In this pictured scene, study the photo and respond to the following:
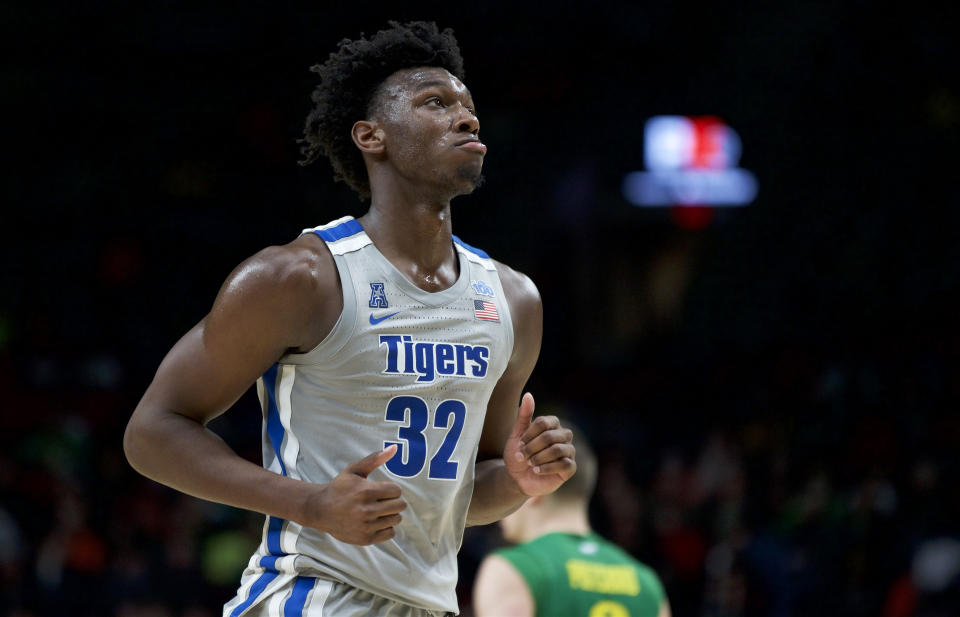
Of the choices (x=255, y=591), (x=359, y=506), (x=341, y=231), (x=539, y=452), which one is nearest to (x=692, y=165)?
(x=341, y=231)

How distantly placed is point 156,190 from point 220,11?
2.15m

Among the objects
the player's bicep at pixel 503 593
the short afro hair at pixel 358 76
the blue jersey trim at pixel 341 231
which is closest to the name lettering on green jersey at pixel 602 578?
the player's bicep at pixel 503 593

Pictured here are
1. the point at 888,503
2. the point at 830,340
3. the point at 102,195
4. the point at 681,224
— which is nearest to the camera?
the point at 888,503

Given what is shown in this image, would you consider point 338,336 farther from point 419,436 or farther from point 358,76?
point 358,76

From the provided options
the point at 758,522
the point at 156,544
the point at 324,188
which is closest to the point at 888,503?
the point at 758,522

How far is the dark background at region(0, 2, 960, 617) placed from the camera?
27.8 feet

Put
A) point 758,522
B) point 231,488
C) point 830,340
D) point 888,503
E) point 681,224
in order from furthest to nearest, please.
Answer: point 681,224 < point 830,340 < point 758,522 < point 888,503 < point 231,488

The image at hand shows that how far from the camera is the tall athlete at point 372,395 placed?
2.64m

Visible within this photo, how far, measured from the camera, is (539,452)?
2807 mm

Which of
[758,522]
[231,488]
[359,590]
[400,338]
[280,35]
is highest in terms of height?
[280,35]

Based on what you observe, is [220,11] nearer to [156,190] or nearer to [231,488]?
[156,190]

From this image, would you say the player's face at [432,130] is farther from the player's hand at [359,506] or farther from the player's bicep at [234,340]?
the player's hand at [359,506]

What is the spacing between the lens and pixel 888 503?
8.45 metres

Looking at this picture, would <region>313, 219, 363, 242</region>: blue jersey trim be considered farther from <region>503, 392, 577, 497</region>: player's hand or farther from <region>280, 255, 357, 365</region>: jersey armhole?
<region>503, 392, 577, 497</region>: player's hand
